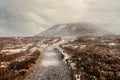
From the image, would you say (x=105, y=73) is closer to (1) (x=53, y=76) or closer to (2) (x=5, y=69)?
(1) (x=53, y=76)

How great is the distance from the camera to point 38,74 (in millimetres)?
27781

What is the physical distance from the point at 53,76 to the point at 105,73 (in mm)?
7293

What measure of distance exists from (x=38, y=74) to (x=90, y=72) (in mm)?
7685

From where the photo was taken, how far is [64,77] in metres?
25.7

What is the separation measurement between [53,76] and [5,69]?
366 inches

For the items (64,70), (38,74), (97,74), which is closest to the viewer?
Result: (97,74)

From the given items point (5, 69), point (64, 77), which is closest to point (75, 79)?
point (64, 77)

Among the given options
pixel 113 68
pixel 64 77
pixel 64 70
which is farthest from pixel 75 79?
pixel 113 68

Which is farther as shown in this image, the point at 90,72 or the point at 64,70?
the point at 64,70

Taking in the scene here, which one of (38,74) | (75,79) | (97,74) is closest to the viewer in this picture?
(75,79)

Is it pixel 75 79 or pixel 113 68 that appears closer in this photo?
pixel 75 79

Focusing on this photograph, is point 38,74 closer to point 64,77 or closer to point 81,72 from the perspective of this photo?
point 64,77

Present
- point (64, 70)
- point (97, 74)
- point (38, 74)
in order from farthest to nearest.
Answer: point (64, 70)
point (38, 74)
point (97, 74)

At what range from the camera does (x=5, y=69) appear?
3092cm
